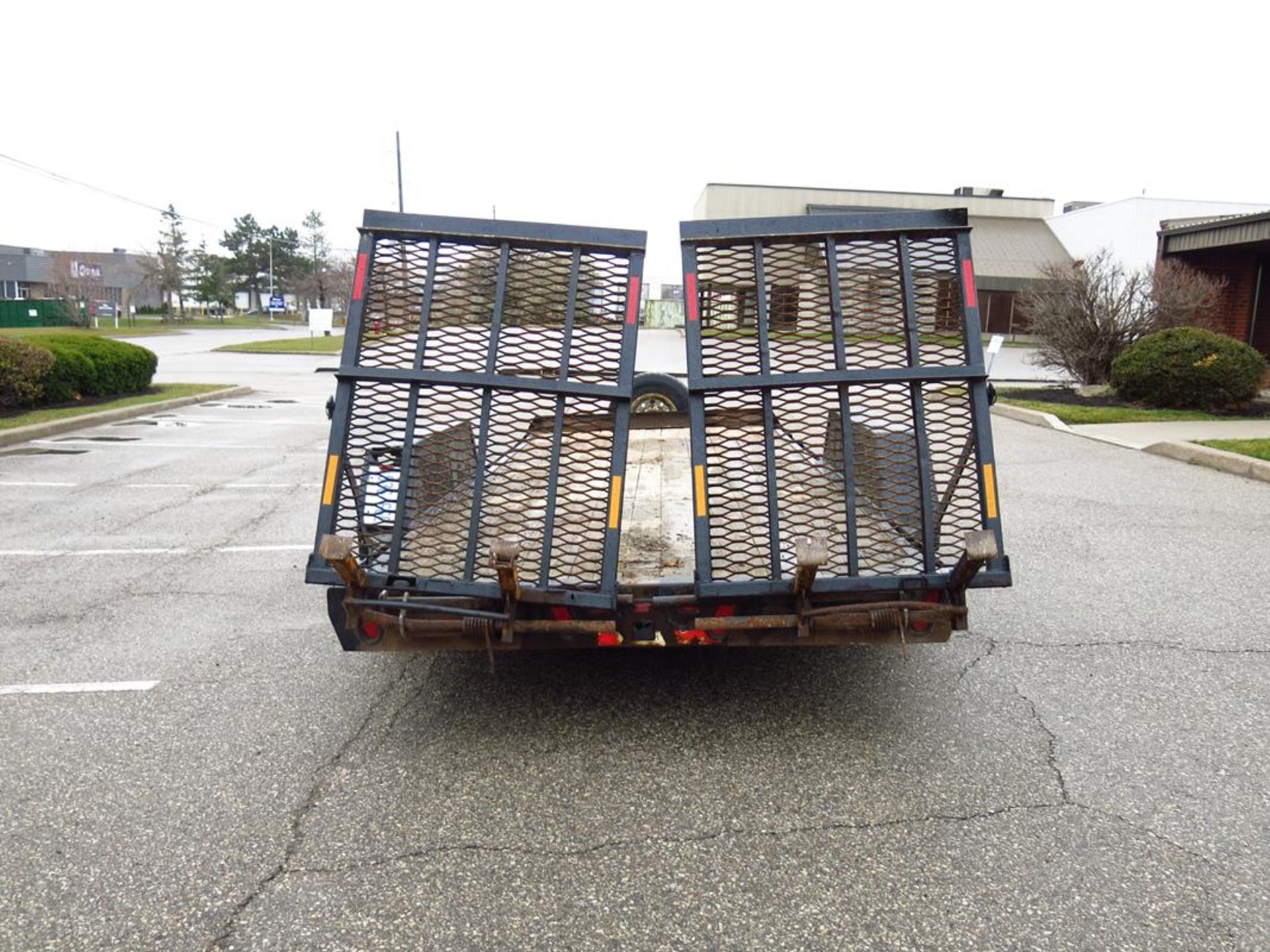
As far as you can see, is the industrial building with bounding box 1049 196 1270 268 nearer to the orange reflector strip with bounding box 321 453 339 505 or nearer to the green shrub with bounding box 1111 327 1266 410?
the green shrub with bounding box 1111 327 1266 410

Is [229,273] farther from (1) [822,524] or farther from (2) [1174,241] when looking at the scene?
(1) [822,524]

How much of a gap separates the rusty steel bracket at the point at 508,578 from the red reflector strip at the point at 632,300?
1.03 m

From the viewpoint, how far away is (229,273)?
97938mm

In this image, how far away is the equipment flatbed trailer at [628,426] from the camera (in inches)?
142

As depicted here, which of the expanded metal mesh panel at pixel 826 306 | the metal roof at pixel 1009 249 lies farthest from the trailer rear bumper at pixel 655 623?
the metal roof at pixel 1009 249

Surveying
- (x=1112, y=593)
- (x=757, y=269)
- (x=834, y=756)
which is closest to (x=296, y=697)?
(x=834, y=756)

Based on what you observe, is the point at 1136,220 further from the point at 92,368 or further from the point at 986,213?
the point at 92,368

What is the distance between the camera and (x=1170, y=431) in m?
12.9

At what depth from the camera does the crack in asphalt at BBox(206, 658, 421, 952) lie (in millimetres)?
2672

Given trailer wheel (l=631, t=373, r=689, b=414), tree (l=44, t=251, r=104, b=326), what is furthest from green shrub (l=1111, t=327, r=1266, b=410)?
tree (l=44, t=251, r=104, b=326)

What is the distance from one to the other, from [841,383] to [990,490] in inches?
27.2

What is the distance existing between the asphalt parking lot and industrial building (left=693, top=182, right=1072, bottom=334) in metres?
40.5

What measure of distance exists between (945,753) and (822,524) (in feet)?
3.38

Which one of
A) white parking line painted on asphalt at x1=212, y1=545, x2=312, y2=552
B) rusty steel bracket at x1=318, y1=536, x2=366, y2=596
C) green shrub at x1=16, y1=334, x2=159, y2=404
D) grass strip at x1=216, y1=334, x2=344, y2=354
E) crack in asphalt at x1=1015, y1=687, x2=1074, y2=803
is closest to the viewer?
rusty steel bracket at x1=318, y1=536, x2=366, y2=596
